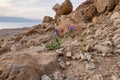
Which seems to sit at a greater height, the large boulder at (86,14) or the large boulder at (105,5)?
the large boulder at (105,5)

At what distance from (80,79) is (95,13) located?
253 inches

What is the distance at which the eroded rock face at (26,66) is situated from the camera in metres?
4.97

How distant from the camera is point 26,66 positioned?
16.6 ft

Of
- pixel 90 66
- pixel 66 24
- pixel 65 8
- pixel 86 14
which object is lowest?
pixel 90 66

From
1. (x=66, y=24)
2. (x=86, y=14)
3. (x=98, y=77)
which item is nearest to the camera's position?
(x=98, y=77)

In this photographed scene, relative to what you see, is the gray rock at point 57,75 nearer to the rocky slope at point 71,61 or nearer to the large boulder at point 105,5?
the rocky slope at point 71,61

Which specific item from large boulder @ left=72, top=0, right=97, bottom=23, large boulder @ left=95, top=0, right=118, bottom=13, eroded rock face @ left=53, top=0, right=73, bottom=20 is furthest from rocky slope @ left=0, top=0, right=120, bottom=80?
eroded rock face @ left=53, top=0, right=73, bottom=20

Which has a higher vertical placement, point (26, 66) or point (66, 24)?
point (66, 24)

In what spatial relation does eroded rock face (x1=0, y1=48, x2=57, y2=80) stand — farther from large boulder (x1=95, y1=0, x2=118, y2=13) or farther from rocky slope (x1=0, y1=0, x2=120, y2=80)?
large boulder (x1=95, y1=0, x2=118, y2=13)

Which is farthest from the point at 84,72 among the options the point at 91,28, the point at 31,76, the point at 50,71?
the point at 91,28

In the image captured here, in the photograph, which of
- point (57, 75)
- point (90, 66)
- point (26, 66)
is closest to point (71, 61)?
point (90, 66)

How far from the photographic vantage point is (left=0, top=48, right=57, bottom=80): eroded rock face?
16.3 feet

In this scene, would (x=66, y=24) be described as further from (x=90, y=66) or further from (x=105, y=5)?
(x=90, y=66)

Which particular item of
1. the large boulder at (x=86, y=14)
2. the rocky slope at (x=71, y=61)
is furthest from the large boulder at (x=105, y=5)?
the rocky slope at (x=71, y=61)
